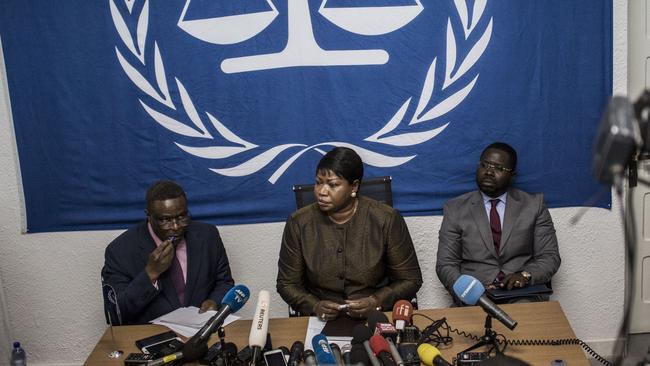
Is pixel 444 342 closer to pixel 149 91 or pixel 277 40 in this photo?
pixel 277 40

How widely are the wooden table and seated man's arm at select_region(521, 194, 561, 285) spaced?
659 millimetres

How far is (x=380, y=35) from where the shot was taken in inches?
143

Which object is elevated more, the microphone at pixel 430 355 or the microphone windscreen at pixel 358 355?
the microphone windscreen at pixel 358 355

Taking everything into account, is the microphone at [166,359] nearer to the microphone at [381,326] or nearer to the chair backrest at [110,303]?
the chair backrest at [110,303]

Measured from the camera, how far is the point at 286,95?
3713 mm

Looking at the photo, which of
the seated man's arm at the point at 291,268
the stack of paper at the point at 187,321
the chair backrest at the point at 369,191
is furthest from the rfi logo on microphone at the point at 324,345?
the chair backrest at the point at 369,191

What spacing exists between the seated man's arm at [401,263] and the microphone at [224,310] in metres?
0.96

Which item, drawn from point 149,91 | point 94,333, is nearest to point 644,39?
point 149,91

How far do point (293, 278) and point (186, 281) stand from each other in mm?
565

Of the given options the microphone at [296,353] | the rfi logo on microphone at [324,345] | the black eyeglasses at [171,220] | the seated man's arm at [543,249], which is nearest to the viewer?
the rfi logo on microphone at [324,345]

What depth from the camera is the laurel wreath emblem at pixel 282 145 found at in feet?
11.9

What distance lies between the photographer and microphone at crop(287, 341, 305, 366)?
222cm

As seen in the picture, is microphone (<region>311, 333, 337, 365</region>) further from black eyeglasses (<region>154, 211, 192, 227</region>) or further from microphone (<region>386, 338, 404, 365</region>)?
black eyeglasses (<region>154, 211, 192, 227</region>)

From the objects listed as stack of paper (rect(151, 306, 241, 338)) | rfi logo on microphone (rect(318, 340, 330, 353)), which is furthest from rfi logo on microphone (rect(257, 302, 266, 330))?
stack of paper (rect(151, 306, 241, 338))
